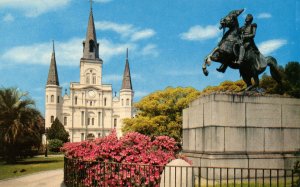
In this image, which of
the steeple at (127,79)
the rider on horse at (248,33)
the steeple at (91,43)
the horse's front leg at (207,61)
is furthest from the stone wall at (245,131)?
the steeple at (91,43)

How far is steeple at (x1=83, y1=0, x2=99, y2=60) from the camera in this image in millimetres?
101188

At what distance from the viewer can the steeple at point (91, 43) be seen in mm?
101188

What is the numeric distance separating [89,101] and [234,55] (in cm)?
9068

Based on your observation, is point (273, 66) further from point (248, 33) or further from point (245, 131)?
point (245, 131)

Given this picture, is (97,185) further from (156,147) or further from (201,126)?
(201,126)

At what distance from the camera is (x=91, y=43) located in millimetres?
101625

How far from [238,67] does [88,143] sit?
246 inches

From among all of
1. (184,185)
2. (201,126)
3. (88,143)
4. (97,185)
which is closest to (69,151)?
(88,143)

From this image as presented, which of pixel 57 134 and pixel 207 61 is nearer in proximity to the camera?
pixel 207 61

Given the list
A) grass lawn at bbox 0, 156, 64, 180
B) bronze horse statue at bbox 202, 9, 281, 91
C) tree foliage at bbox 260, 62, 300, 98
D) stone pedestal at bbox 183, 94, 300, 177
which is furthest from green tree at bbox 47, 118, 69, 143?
bronze horse statue at bbox 202, 9, 281, 91

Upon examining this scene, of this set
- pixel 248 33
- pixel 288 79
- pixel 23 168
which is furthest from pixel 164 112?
pixel 248 33

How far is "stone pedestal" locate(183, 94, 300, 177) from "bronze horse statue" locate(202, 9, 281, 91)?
1078 mm

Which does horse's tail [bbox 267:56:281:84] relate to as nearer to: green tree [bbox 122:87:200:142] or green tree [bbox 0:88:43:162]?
green tree [bbox 0:88:43:162]

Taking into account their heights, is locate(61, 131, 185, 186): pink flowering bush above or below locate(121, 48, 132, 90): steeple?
below
